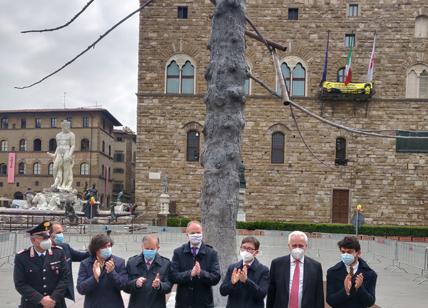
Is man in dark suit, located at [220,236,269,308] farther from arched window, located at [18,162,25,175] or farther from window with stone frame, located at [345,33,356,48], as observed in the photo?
arched window, located at [18,162,25,175]

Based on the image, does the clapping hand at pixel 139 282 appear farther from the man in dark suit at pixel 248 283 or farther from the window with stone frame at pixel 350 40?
the window with stone frame at pixel 350 40

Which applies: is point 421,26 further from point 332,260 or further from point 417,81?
point 332,260

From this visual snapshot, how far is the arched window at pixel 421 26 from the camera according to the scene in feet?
84.9

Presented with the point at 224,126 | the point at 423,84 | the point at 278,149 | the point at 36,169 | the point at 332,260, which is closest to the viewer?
the point at 224,126

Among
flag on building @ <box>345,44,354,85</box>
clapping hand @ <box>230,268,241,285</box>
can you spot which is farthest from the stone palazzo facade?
clapping hand @ <box>230,268,241,285</box>

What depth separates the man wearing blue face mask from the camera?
192 inches

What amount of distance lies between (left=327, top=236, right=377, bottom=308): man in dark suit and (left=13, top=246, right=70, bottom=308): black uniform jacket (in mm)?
2665

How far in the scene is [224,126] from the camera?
5.63 meters

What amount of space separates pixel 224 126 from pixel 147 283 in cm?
186

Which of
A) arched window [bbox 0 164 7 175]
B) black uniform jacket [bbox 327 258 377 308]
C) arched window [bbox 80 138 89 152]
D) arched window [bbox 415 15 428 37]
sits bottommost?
arched window [bbox 0 164 7 175]

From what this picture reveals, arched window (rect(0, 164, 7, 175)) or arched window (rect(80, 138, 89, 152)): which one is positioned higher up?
arched window (rect(80, 138, 89, 152))

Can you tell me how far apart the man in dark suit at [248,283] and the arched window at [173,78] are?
22149 millimetres

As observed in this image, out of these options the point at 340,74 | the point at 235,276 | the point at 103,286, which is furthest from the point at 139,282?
the point at 340,74

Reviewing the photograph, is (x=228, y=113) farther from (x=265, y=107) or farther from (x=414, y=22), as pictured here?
(x=414, y=22)
